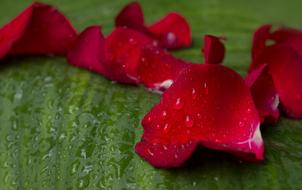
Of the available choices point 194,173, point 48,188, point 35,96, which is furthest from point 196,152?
point 35,96

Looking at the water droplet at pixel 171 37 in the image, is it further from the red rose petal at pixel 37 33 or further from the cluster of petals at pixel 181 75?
the red rose petal at pixel 37 33

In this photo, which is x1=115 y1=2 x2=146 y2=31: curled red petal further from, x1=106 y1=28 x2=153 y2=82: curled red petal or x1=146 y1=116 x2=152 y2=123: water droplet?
x1=146 y1=116 x2=152 y2=123: water droplet

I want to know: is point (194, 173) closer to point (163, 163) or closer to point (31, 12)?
point (163, 163)

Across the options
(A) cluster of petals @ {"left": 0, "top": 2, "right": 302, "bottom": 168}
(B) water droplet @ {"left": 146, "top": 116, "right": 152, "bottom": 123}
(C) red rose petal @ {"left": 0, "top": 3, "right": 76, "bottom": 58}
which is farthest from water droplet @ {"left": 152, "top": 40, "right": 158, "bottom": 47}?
(B) water droplet @ {"left": 146, "top": 116, "right": 152, "bottom": 123}

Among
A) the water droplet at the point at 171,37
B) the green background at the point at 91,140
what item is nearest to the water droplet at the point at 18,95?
the green background at the point at 91,140

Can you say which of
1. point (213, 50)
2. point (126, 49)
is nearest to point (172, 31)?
point (126, 49)

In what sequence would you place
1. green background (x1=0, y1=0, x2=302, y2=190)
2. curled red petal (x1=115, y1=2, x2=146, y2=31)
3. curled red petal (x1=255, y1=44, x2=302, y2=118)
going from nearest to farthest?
green background (x1=0, y1=0, x2=302, y2=190) < curled red petal (x1=255, y1=44, x2=302, y2=118) < curled red petal (x1=115, y1=2, x2=146, y2=31)
